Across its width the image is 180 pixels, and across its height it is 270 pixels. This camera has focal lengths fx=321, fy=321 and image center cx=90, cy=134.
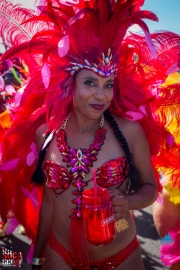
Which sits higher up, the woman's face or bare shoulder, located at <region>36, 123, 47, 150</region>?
the woman's face

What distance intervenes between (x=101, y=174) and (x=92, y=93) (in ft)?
1.61

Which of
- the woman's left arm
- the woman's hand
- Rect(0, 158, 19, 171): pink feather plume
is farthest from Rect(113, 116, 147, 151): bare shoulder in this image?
Rect(0, 158, 19, 171): pink feather plume

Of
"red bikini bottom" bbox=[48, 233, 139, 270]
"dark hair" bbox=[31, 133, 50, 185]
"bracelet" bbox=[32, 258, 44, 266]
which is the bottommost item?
"bracelet" bbox=[32, 258, 44, 266]

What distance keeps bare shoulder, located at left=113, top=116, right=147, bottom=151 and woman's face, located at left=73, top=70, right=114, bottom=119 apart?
20 centimetres

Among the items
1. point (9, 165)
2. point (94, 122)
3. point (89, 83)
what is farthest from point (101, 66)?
point (9, 165)

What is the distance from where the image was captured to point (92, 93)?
191cm

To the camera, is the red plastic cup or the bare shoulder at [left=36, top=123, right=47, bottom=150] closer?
the red plastic cup

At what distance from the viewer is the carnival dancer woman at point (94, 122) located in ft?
6.43

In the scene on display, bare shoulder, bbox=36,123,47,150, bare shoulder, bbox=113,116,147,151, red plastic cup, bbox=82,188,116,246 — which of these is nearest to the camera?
red plastic cup, bbox=82,188,116,246

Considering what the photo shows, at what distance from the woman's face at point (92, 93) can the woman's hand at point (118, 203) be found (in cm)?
48

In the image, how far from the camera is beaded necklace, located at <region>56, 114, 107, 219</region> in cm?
198

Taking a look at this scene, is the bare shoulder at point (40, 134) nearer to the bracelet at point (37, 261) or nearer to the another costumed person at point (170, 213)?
the bracelet at point (37, 261)

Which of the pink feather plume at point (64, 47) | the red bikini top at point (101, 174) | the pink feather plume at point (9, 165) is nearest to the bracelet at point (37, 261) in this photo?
the red bikini top at point (101, 174)

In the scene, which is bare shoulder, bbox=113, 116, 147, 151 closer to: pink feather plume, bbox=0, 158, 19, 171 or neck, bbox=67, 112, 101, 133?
neck, bbox=67, 112, 101, 133
